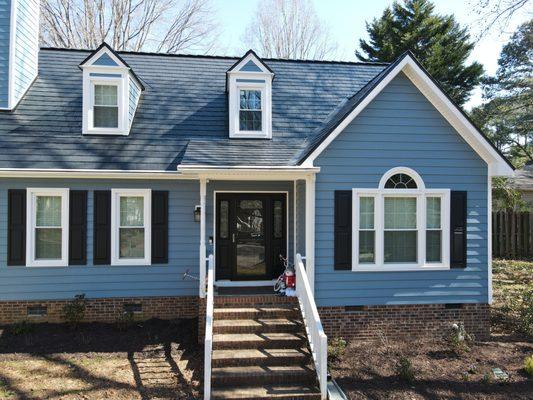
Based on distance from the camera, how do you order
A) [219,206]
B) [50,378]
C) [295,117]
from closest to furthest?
[50,378] < [219,206] < [295,117]

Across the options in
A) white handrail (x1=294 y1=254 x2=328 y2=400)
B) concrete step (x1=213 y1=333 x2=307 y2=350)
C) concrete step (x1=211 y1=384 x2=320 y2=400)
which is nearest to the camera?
concrete step (x1=211 y1=384 x2=320 y2=400)

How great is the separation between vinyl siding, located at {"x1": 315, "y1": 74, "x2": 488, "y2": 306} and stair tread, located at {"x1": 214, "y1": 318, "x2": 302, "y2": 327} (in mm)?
888

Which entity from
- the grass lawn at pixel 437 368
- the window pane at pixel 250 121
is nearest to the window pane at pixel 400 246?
the grass lawn at pixel 437 368

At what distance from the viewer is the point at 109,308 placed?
912 centimetres

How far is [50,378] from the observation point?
21.8 feet

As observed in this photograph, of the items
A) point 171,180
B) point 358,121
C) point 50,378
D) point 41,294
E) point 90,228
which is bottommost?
Result: point 50,378

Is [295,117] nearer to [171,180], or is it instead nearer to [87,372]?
[171,180]

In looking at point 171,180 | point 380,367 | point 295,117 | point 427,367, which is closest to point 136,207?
point 171,180

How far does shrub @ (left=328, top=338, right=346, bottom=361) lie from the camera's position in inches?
291

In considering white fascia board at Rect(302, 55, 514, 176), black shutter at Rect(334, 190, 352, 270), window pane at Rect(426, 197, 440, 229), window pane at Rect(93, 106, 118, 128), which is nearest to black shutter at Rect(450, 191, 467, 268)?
window pane at Rect(426, 197, 440, 229)

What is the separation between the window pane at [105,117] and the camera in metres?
9.82

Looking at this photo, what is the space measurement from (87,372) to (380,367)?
4618mm

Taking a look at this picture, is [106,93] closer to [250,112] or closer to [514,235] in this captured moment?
[250,112]

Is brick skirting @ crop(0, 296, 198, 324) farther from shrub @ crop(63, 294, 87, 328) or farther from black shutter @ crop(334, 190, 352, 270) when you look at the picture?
black shutter @ crop(334, 190, 352, 270)
